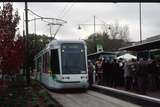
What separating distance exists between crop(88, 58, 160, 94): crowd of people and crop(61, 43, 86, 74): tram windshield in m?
1.82

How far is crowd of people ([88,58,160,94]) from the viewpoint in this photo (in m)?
24.0

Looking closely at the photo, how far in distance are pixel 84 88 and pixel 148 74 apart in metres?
5.56

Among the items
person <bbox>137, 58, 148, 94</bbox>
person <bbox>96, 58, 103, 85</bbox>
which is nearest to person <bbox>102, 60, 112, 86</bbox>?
person <bbox>96, 58, 103, 85</bbox>

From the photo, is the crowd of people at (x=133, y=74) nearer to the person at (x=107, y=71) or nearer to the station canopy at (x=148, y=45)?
the person at (x=107, y=71)

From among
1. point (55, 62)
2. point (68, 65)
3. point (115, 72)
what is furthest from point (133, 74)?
point (55, 62)

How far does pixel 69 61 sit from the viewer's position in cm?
2881

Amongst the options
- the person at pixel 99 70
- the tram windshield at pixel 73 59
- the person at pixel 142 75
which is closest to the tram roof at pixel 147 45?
the person at pixel 142 75

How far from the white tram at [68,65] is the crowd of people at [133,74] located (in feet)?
6.07

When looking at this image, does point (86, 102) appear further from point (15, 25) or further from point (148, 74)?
point (15, 25)

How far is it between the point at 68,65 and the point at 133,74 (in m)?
4.71

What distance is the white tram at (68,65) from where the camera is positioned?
28516 millimetres

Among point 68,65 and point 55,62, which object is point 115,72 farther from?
point 55,62

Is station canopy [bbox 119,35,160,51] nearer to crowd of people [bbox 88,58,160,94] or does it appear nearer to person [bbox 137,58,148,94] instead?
crowd of people [bbox 88,58,160,94]

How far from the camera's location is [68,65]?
94.1 ft
